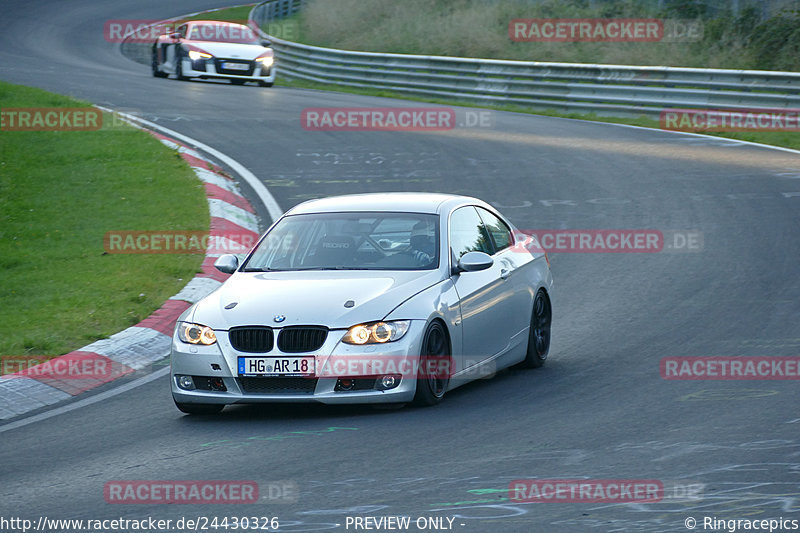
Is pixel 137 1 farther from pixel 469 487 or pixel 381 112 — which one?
pixel 469 487

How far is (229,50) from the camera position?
31.0 metres

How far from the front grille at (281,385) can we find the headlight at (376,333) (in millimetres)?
362

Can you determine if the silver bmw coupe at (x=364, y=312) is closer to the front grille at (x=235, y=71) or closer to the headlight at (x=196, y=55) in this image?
the front grille at (x=235, y=71)

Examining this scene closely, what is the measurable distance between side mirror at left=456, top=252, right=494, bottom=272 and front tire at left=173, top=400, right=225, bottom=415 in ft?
6.44

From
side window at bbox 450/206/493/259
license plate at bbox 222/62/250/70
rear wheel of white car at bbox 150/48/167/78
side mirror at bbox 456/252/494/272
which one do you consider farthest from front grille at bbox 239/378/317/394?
rear wheel of white car at bbox 150/48/167/78

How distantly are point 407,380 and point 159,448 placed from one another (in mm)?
1624

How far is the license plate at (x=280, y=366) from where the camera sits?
8.09 m

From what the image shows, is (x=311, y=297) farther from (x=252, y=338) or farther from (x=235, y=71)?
(x=235, y=71)

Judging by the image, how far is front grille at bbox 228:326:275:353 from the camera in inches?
322

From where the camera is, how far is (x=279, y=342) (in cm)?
815

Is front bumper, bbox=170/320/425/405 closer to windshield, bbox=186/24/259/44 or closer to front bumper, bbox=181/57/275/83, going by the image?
front bumper, bbox=181/57/275/83

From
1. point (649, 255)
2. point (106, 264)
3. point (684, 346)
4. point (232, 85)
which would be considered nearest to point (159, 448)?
point (684, 346)

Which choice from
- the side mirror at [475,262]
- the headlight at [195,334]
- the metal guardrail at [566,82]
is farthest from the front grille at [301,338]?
the metal guardrail at [566,82]

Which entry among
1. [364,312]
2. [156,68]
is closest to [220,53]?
[156,68]
